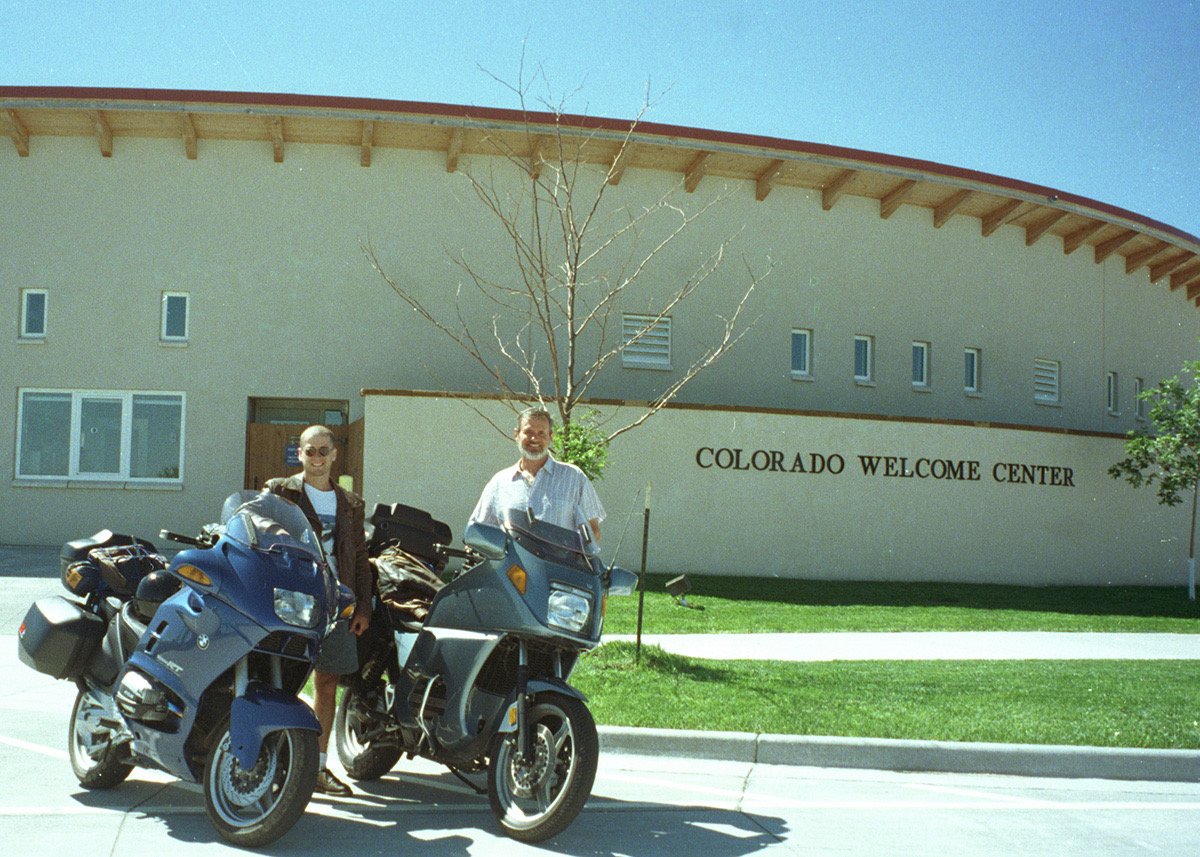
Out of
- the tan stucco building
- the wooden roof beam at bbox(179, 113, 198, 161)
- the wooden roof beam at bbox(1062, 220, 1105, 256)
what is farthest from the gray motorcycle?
the wooden roof beam at bbox(1062, 220, 1105, 256)

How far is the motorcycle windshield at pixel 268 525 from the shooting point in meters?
4.56

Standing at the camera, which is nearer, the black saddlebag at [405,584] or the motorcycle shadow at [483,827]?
the motorcycle shadow at [483,827]

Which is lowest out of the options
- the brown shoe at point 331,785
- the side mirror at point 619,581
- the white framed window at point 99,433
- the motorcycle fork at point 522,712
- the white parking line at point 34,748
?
the white parking line at point 34,748

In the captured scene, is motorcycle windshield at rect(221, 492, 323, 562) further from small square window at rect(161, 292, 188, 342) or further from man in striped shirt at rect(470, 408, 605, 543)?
small square window at rect(161, 292, 188, 342)

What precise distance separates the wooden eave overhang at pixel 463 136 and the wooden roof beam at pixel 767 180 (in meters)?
0.02

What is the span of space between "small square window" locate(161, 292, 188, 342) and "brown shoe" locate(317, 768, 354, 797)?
15.3m

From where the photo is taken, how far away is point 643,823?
506cm

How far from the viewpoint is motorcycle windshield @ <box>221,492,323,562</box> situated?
4.56 meters

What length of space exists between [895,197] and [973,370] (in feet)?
13.9

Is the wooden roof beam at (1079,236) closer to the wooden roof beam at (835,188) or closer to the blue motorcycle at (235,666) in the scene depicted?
the wooden roof beam at (835,188)

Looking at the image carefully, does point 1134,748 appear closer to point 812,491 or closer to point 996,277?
point 812,491

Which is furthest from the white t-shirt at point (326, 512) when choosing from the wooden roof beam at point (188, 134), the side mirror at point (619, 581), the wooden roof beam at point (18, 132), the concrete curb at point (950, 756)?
the wooden roof beam at point (18, 132)

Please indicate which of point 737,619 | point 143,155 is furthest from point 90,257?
point 737,619

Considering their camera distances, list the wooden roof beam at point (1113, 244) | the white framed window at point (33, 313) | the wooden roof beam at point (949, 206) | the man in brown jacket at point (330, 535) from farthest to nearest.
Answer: the wooden roof beam at point (1113, 244) → the wooden roof beam at point (949, 206) → the white framed window at point (33, 313) → the man in brown jacket at point (330, 535)
